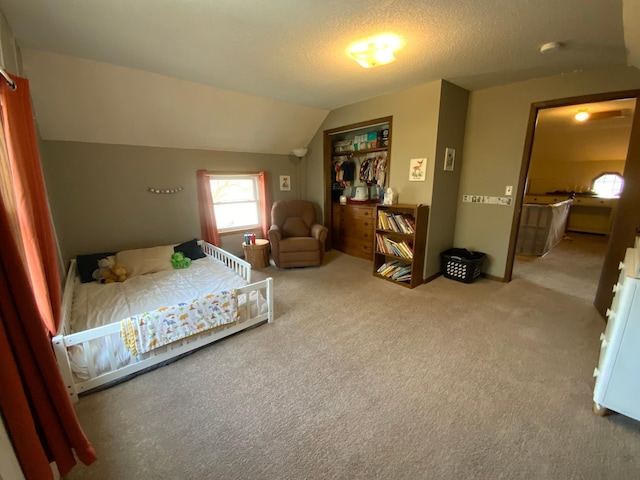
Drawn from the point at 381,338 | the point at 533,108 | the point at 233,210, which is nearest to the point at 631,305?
the point at 381,338

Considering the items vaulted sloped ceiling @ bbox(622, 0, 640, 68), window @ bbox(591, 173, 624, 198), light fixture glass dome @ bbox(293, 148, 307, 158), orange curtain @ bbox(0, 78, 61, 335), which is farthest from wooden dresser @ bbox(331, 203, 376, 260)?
window @ bbox(591, 173, 624, 198)

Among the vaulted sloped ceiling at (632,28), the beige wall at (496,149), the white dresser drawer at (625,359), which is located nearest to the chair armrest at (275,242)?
the beige wall at (496,149)

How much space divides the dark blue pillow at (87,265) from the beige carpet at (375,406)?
171 cm

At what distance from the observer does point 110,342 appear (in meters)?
1.78

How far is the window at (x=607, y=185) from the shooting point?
584 centimetres

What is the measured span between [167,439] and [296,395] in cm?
73

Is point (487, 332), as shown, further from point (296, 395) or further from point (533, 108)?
point (533, 108)

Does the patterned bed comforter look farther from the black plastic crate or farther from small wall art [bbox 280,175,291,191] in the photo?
small wall art [bbox 280,175,291,191]

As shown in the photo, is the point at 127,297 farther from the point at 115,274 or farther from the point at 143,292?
the point at 115,274

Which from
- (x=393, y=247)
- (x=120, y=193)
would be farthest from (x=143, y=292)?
(x=393, y=247)

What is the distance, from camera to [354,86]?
10.2 ft

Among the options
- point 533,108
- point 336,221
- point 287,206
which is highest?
point 533,108

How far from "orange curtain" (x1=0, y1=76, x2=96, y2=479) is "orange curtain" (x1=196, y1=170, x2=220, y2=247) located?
2253 mm

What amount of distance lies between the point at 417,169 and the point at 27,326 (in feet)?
11.2
